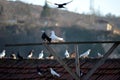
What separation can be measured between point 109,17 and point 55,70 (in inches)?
3712

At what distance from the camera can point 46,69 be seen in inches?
512

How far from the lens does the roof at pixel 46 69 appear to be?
12.2 meters

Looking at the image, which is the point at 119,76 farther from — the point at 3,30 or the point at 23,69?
the point at 3,30

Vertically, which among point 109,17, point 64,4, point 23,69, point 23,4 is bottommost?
point 109,17

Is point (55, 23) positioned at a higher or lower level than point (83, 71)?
lower

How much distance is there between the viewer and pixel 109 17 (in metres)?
106

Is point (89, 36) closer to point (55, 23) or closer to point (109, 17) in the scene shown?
point (55, 23)

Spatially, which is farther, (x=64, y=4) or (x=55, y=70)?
(x=55, y=70)

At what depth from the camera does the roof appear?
12177 mm

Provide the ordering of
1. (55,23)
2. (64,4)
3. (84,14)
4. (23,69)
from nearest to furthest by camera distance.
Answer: (64,4)
(23,69)
(55,23)
(84,14)

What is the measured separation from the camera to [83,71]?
12.4 meters

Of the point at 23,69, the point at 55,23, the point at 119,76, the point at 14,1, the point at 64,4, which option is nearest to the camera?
the point at 64,4

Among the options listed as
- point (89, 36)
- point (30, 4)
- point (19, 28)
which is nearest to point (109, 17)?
point (30, 4)

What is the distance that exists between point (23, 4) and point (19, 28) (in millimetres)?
17872
